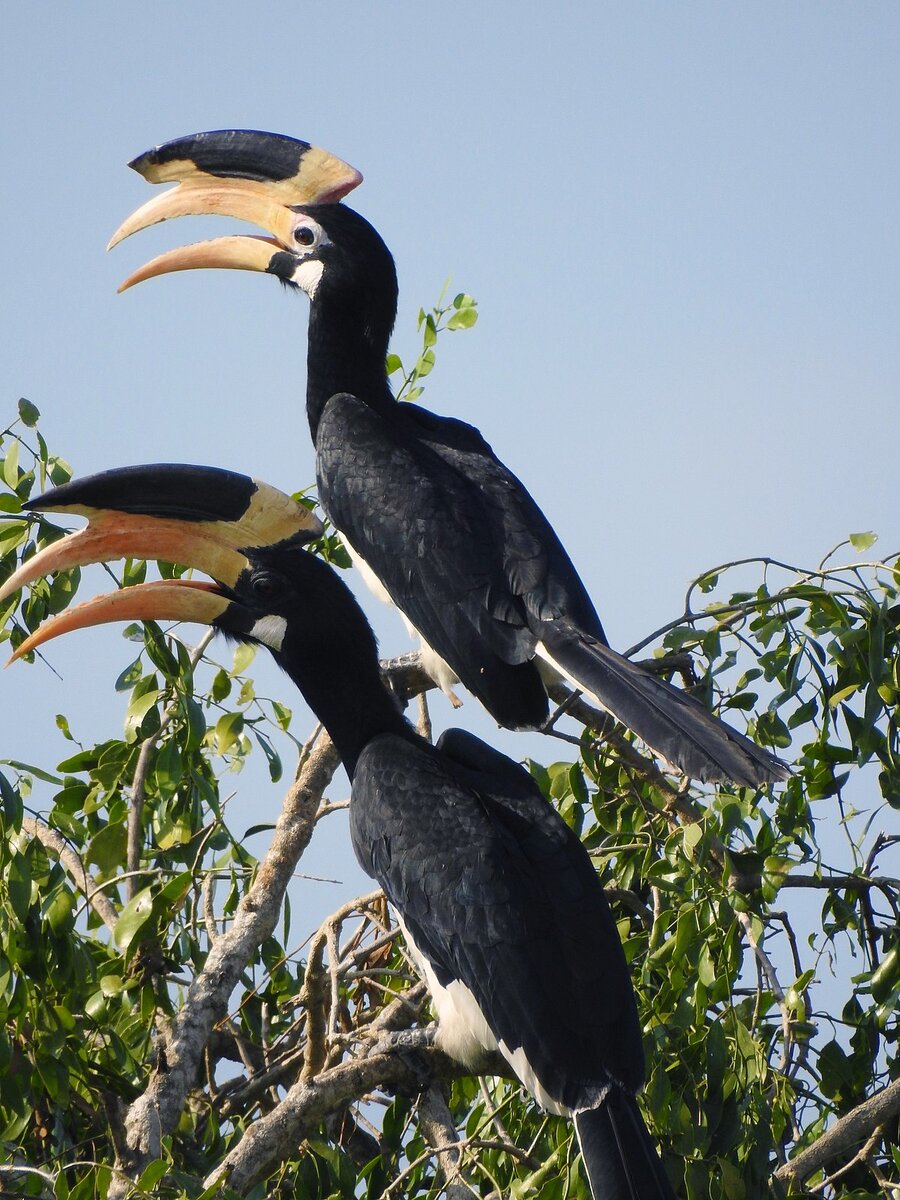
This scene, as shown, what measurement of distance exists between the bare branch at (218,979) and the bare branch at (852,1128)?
143 cm

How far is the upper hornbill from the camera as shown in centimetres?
399

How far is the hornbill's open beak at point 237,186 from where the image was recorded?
4.89 metres

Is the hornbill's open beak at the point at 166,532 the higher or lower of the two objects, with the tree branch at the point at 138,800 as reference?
higher

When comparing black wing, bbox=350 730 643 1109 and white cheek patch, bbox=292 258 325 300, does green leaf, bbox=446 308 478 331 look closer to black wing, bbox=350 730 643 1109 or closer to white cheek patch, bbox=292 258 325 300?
white cheek patch, bbox=292 258 325 300

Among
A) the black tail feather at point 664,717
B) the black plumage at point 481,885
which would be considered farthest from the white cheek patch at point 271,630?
the black tail feather at point 664,717

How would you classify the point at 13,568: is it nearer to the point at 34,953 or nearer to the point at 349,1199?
the point at 34,953

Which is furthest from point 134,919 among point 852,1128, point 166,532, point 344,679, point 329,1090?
point 852,1128

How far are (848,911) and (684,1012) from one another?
0.77 meters

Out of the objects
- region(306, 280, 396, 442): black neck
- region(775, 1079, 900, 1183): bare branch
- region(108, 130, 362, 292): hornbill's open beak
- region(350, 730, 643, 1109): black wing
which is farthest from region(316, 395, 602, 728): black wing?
region(775, 1079, 900, 1183): bare branch

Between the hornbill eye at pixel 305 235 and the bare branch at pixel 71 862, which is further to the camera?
the hornbill eye at pixel 305 235

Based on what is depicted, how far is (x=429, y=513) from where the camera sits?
4.51 m

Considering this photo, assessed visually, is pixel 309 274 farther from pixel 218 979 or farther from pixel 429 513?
pixel 218 979

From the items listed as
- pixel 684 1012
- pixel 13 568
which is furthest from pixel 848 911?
pixel 13 568

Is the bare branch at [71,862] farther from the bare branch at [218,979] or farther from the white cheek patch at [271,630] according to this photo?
the white cheek patch at [271,630]
